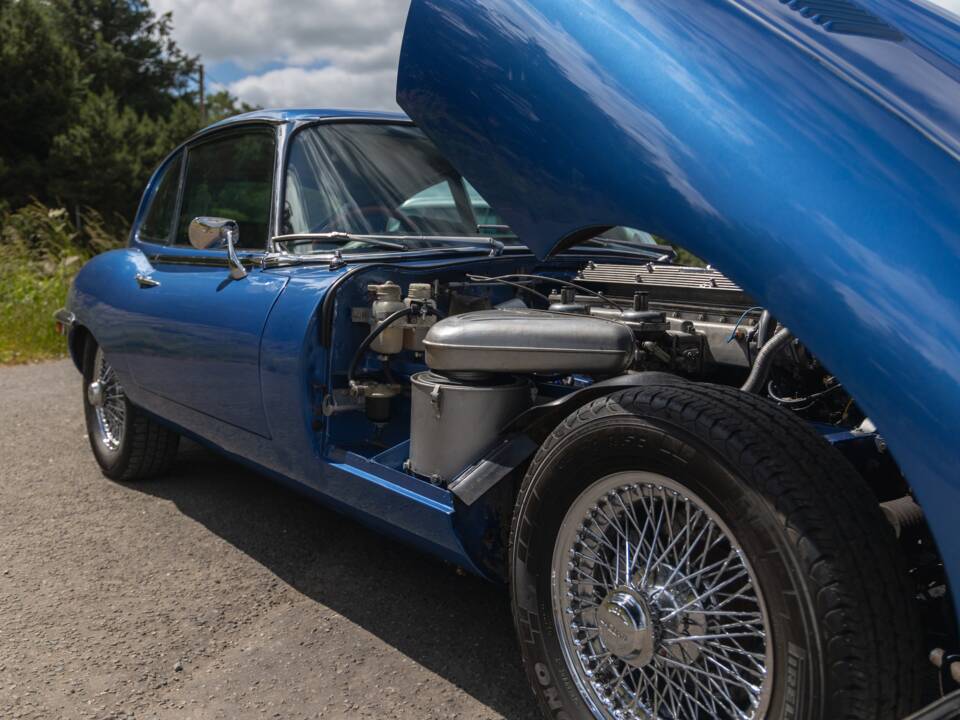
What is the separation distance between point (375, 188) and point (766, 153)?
2009 millimetres

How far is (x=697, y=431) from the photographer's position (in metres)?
1.83

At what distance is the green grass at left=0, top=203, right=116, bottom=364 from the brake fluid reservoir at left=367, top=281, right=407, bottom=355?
6847 millimetres

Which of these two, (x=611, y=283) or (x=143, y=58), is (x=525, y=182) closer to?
(x=611, y=283)

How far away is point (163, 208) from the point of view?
459 cm

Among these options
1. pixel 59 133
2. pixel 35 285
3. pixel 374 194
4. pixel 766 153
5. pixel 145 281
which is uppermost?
pixel 766 153

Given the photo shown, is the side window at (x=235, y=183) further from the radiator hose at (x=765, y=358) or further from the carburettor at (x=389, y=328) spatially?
the radiator hose at (x=765, y=358)

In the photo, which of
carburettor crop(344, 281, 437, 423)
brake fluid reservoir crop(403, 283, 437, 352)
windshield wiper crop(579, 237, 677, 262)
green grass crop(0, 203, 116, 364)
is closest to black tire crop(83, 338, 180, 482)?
carburettor crop(344, 281, 437, 423)

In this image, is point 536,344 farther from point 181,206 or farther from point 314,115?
point 181,206

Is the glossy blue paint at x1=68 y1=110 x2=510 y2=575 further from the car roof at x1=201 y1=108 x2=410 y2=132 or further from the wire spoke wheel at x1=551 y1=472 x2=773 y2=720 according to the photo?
the wire spoke wheel at x1=551 y1=472 x2=773 y2=720

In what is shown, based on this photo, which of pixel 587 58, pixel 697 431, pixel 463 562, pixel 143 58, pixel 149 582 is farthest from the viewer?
pixel 143 58

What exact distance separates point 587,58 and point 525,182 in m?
0.35

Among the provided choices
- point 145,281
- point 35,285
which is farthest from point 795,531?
point 35,285

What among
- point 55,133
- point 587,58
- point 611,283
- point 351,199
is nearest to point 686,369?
point 611,283

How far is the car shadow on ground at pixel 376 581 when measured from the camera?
275 cm
